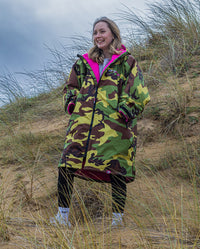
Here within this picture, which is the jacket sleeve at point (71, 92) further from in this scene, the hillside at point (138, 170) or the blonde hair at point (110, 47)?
the hillside at point (138, 170)

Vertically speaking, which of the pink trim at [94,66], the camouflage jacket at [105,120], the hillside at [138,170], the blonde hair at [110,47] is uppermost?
the blonde hair at [110,47]

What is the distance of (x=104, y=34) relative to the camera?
2.95m

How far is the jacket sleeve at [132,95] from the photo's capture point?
269cm

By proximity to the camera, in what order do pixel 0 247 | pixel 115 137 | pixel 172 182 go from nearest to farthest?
pixel 0 247 < pixel 115 137 < pixel 172 182

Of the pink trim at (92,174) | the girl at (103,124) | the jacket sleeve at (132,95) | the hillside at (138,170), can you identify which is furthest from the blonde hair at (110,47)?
the hillside at (138,170)

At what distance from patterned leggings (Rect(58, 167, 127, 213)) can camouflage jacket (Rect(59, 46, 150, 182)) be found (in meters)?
0.06

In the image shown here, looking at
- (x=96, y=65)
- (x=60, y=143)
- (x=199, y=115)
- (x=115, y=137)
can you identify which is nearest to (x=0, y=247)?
(x=115, y=137)

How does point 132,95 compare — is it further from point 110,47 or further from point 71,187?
point 71,187

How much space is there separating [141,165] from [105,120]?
1.33 meters

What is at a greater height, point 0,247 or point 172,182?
point 0,247

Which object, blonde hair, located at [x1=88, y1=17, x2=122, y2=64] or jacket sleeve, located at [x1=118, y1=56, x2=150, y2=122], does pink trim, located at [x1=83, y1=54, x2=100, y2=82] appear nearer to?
blonde hair, located at [x1=88, y1=17, x2=122, y2=64]

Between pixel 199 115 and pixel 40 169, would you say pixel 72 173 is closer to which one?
pixel 40 169

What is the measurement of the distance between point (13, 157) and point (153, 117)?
2.25m

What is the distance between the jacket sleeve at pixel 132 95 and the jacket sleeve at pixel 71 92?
0.42 metres
